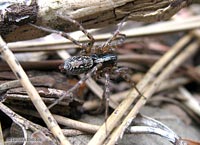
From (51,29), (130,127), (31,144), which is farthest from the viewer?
(51,29)

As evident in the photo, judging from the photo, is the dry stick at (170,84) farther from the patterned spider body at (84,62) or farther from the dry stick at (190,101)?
the patterned spider body at (84,62)

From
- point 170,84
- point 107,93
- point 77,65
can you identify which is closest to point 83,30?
point 77,65

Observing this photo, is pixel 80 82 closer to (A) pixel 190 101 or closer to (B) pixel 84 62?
(B) pixel 84 62

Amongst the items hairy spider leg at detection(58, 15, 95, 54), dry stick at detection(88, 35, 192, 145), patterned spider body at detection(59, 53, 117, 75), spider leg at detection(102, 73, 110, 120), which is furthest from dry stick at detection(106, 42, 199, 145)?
hairy spider leg at detection(58, 15, 95, 54)

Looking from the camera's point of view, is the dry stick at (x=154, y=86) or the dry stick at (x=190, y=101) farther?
the dry stick at (x=190, y=101)

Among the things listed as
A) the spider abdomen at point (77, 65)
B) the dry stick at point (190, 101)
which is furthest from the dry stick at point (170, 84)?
the spider abdomen at point (77, 65)

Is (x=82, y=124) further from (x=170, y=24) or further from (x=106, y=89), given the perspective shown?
(x=170, y=24)

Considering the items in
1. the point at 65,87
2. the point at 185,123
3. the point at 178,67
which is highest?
the point at 65,87

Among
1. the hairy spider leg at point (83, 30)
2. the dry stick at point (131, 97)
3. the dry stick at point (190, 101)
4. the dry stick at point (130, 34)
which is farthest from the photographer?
the dry stick at point (190, 101)

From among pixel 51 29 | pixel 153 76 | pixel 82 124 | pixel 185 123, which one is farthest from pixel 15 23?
pixel 185 123
